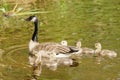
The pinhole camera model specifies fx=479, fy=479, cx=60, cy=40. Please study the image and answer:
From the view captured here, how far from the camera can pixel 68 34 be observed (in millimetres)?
17000

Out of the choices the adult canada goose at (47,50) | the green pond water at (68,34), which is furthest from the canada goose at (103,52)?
the adult canada goose at (47,50)

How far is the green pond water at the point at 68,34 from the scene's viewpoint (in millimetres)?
12859

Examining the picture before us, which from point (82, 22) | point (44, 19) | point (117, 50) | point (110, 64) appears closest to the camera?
point (110, 64)

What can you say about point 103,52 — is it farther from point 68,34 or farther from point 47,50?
point 68,34

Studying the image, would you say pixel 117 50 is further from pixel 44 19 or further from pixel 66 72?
pixel 44 19

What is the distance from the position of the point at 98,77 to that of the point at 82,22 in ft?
22.3

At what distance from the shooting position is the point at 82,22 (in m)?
19.0

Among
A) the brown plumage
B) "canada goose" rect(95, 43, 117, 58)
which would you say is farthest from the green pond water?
the brown plumage

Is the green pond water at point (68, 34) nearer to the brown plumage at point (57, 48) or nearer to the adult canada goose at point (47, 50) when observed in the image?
the adult canada goose at point (47, 50)

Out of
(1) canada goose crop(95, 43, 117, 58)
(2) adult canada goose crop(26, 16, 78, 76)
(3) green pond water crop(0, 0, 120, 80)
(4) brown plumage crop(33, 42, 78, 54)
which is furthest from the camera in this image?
(4) brown plumage crop(33, 42, 78, 54)

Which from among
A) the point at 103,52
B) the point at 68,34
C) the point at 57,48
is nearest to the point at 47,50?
the point at 57,48

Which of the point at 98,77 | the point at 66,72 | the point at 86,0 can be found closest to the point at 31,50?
the point at 66,72

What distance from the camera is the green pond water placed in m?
12.9

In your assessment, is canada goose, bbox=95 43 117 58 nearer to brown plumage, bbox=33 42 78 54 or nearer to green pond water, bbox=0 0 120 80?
green pond water, bbox=0 0 120 80
